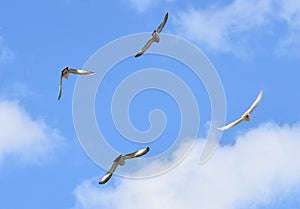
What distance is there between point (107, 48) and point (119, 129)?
5.14 metres

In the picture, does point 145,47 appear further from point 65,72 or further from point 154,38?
Result: point 65,72

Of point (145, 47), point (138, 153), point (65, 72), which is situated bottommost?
point (138, 153)

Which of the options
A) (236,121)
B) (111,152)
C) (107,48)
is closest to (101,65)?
(107,48)

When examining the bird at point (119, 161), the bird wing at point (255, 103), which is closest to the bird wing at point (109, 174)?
the bird at point (119, 161)

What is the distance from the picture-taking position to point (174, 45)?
192 feet

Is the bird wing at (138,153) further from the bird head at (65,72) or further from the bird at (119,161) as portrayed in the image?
the bird head at (65,72)

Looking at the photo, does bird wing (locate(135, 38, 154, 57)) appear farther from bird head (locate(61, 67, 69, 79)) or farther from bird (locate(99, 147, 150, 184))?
bird (locate(99, 147, 150, 184))

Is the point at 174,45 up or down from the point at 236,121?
up

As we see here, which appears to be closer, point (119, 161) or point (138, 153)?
point (138, 153)

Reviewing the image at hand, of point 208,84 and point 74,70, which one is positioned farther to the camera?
point 208,84

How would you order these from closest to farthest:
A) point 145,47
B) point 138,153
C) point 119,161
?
point 138,153, point 119,161, point 145,47

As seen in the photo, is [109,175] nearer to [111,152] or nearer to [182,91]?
[111,152]

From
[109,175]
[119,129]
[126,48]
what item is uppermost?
[126,48]

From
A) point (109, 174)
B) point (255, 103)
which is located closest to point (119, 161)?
point (109, 174)
